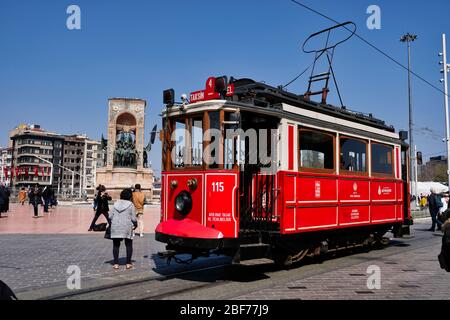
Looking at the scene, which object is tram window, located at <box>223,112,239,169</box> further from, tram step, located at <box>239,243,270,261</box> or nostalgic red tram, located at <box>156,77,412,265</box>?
tram step, located at <box>239,243,270,261</box>

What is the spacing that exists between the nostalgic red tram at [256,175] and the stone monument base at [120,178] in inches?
1136

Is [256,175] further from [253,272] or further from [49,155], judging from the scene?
[49,155]

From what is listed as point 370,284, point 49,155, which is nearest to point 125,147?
point 370,284

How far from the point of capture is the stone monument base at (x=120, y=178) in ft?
121

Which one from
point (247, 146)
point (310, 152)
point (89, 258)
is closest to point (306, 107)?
point (310, 152)

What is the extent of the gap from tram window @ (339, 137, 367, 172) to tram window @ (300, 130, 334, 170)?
0.48 meters

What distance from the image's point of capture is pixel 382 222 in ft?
37.1

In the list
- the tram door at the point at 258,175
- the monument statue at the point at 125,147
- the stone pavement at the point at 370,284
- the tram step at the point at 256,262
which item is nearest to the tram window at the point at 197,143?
the tram door at the point at 258,175

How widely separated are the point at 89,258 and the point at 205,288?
4167 mm

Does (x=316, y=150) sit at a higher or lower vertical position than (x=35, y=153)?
lower

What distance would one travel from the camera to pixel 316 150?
9.02m

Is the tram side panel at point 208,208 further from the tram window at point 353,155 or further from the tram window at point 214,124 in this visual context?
the tram window at point 353,155

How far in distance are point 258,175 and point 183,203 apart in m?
1.58
